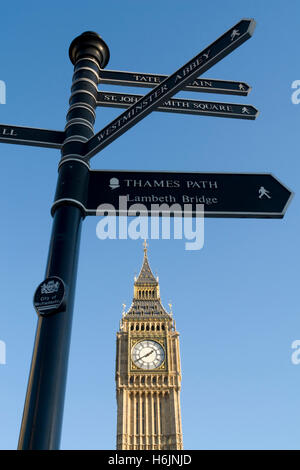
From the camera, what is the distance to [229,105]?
587cm

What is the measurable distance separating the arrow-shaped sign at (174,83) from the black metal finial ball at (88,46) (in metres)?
1.41

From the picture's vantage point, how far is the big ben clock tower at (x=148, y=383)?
51625mm

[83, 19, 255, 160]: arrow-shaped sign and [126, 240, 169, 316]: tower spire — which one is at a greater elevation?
[126, 240, 169, 316]: tower spire

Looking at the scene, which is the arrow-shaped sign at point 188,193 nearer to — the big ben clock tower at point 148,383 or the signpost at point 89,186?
the signpost at point 89,186

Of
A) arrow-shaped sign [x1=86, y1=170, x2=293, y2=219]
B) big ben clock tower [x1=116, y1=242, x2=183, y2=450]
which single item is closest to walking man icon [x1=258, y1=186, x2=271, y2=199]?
arrow-shaped sign [x1=86, y1=170, x2=293, y2=219]

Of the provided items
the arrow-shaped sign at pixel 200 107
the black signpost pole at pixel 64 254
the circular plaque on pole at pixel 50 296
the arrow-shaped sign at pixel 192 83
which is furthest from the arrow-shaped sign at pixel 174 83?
the circular plaque on pole at pixel 50 296

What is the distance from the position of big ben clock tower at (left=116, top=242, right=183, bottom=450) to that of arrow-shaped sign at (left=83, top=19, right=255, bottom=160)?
50114 mm

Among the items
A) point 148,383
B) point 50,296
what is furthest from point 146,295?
point 50,296

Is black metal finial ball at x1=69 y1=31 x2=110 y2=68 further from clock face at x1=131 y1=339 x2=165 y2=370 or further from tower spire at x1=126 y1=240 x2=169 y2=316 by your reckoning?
tower spire at x1=126 y1=240 x2=169 y2=316

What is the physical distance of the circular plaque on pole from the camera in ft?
13.1
